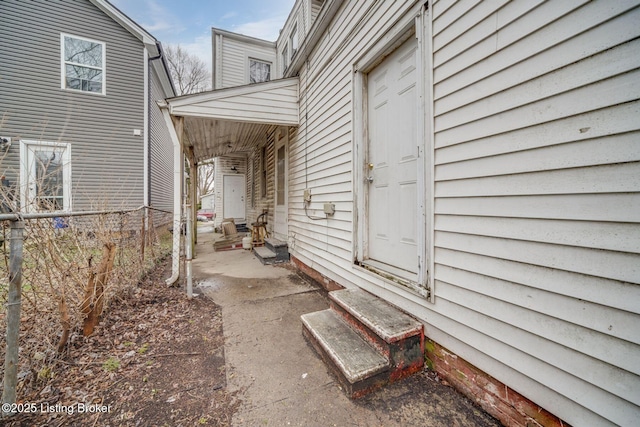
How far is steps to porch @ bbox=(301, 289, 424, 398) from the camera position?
1.70 meters

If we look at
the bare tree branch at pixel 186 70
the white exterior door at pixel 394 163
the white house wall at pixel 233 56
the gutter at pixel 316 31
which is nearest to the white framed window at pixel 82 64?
A: the white house wall at pixel 233 56

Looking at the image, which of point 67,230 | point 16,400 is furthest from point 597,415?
point 67,230

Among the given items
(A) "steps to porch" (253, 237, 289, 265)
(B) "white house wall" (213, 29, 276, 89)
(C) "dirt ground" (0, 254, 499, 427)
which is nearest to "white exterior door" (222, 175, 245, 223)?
(B) "white house wall" (213, 29, 276, 89)

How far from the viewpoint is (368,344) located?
77.1 inches

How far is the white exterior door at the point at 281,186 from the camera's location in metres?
5.53

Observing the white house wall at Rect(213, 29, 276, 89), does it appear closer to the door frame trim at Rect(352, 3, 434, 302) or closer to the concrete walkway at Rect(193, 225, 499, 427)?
the door frame trim at Rect(352, 3, 434, 302)

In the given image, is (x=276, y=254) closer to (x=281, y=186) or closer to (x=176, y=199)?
(x=281, y=186)

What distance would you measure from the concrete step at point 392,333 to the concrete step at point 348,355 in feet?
0.21

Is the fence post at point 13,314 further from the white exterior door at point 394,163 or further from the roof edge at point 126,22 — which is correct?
the roof edge at point 126,22

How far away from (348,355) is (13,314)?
6.80 ft

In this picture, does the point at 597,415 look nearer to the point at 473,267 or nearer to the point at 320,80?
the point at 473,267

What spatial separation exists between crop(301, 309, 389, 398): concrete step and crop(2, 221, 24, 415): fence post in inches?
73.4

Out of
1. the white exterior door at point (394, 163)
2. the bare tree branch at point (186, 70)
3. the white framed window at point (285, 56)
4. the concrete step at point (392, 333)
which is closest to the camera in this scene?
the concrete step at point (392, 333)

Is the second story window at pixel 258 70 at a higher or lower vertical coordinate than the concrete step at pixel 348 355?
higher
